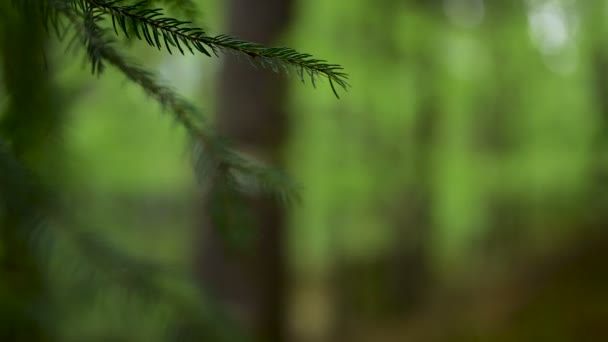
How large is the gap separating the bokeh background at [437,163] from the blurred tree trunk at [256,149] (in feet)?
3.16

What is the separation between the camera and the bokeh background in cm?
512

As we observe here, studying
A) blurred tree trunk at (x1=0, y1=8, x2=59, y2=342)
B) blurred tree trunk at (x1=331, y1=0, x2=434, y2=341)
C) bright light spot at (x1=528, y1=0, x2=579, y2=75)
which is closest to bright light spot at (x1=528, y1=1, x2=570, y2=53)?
bright light spot at (x1=528, y1=0, x2=579, y2=75)

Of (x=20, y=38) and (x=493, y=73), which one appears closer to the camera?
(x=20, y=38)

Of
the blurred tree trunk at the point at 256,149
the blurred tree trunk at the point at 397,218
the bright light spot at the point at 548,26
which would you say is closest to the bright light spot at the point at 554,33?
Answer: the bright light spot at the point at 548,26

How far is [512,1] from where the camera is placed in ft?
20.1

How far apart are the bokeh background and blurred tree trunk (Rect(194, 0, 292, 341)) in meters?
0.96

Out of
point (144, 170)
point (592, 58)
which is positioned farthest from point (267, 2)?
point (144, 170)

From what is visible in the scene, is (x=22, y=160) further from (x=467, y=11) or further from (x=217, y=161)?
(x=467, y=11)

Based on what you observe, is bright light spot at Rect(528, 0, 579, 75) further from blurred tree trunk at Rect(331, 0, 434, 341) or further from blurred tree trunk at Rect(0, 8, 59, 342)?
blurred tree trunk at Rect(0, 8, 59, 342)

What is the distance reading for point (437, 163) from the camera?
268 inches

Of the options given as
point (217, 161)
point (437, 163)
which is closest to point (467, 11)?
point (437, 163)

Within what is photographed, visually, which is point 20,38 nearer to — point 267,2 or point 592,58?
point 267,2

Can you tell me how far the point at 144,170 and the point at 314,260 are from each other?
118 inches

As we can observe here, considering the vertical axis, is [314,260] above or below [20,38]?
below
